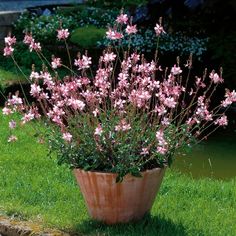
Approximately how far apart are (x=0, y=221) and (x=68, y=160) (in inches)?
27.4

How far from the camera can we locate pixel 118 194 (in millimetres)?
5141

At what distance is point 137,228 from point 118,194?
0.95 ft

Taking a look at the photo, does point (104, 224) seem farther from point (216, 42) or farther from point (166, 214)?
point (216, 42)

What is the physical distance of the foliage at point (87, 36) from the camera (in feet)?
38.9

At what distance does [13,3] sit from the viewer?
1592cm

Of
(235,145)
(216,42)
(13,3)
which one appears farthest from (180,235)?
(13,3)

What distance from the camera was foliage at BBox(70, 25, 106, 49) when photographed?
1185cm

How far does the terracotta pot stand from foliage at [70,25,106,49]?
658 centimetres

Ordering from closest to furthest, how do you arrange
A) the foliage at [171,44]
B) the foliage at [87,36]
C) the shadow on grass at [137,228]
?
the shadow on grass at [137,228] < the foliage at [171,44] < the foliage at [87,36]

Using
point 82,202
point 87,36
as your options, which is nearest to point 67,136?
point 82,202

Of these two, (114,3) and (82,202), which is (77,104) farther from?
(114,3)

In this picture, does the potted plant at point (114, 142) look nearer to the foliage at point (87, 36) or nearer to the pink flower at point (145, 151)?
the pink flower at point (145, 151)

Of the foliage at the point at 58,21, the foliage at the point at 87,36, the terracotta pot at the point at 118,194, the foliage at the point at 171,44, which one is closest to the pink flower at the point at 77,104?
the terracotta pot at the point at 118,194

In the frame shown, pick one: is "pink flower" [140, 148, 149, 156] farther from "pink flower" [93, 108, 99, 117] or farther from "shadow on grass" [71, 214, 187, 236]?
"shadow on grass" [71, 214, 187, 236]
